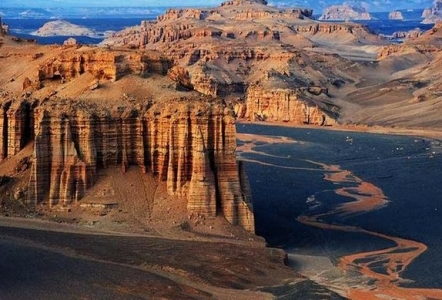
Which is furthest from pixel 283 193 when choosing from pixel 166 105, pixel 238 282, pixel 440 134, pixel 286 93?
pixel 286 93

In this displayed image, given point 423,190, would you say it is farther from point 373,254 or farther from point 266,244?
point 266,244

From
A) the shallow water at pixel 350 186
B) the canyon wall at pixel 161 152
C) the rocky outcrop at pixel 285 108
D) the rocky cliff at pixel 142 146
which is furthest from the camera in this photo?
the rocky outcrop at pixel 285 108

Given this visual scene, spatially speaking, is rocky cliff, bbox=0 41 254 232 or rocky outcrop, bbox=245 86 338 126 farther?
rocky outcrop, bbox=245 86 338 126

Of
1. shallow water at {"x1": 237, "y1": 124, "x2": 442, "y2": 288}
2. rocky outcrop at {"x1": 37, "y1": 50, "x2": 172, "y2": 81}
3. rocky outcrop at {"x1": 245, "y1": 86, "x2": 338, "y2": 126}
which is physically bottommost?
shallow water at {"x1": 237, "y1": 124, "x2": 442, "y2": 288}

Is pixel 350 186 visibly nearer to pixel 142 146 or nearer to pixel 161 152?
pixel 161 152

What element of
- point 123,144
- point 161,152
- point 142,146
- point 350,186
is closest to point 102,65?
point 123,144

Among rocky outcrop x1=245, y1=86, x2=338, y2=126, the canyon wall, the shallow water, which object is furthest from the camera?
rocky outcrop x1=245, y1=86, x2=338, y2=126

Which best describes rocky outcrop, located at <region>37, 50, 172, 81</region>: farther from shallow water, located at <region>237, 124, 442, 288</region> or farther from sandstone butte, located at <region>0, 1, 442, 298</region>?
shallow water, located at <region>237, 124, 442, 288</region>

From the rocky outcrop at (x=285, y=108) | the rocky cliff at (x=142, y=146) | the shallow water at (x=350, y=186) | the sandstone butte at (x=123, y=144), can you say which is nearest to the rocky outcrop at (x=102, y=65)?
the sandstone butte at (x=123, y=144)

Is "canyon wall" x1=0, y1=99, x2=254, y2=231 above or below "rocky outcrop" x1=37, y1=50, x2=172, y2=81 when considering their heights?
below

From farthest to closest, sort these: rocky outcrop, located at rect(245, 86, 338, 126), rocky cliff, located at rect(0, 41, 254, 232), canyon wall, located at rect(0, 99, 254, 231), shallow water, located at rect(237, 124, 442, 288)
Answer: rocky outcrop, located at rect(245, 86, 338, 126) < shallow water, located at rect(237, 124, 442, 288) < rocky cliff, located at rect(0, 41, 254, 232) < canyon wall, located at rect(0, 99, 254, 231)

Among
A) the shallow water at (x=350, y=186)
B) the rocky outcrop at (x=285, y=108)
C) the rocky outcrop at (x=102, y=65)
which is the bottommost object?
the shallow water at (x=350, y=186)

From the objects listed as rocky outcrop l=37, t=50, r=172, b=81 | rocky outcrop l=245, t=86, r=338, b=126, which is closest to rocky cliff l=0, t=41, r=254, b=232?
rocky outcrop l=37, t=50, r=172, b=81

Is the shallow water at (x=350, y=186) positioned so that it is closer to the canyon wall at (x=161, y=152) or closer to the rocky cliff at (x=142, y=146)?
the canyon wall at (x=161, y=152)
